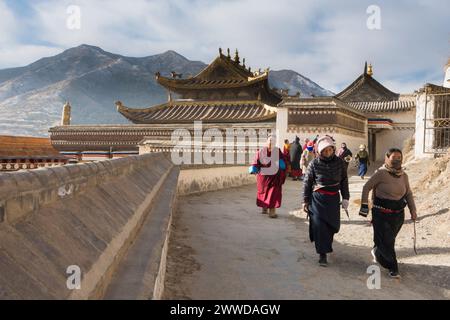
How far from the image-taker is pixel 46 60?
12344 cm

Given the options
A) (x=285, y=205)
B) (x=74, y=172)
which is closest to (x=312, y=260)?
(x=74, y=172)

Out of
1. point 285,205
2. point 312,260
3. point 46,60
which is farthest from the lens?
point 46,60

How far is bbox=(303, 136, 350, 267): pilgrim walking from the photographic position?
16.3 ft

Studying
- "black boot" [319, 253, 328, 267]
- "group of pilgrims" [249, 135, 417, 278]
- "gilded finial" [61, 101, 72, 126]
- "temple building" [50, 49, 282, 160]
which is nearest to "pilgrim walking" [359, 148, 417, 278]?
"group of pilgrims" [249, 135, 417, 278]

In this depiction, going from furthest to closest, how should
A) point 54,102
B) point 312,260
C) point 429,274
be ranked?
point 54,102 → point 312,260 → point 429,274

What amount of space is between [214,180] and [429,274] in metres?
8.84

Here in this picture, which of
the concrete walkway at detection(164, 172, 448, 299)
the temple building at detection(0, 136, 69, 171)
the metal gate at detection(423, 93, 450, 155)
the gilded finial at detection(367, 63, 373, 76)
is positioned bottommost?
the concrete walkway at detection(164, 172, 448, 299)

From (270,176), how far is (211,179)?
4.79 metres

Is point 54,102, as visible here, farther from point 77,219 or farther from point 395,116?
point 77,219

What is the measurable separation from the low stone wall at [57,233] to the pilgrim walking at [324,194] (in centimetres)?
279

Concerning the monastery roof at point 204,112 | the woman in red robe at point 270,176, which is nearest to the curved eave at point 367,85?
the monastery roof at point 204,112

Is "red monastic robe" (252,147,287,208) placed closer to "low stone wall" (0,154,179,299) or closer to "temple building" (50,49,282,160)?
"low stone wall" (0,154,179,299)

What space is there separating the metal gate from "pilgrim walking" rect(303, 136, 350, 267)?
10.8m

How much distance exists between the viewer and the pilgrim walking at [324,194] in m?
4.98
